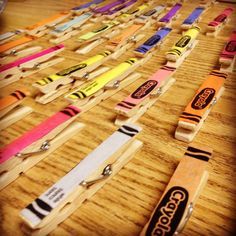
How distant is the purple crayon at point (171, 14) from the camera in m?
2.04

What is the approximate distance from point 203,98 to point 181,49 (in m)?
0.51

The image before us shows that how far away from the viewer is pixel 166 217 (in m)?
0.75

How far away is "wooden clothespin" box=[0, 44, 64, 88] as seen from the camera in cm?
154

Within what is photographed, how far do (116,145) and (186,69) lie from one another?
0.79m

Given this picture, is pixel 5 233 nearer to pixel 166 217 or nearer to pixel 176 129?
pixel 166 217

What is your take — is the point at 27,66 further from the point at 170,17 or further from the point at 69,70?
the point at 170,17

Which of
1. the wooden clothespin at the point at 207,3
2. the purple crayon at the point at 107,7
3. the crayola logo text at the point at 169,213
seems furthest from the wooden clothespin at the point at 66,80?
the wooden clothespin at the point at 207,3

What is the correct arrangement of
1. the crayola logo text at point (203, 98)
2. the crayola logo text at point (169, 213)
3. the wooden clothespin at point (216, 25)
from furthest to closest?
the wooden clothespin at point (216, 25) → the crayola logo text at point (203, 98) → the crayola logo text at point (169, 213)

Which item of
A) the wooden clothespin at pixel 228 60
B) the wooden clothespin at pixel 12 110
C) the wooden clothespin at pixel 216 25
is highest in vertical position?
the wooden clothespin at pixel 216 25

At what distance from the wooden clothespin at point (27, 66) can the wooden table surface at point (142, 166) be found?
38 mm

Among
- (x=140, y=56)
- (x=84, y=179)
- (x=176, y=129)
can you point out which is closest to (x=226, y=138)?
(x=176, y=129)

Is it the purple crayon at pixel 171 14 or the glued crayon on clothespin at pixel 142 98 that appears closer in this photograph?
the glued crayon on clothespin at pixel 142 98

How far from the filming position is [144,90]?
1246mm

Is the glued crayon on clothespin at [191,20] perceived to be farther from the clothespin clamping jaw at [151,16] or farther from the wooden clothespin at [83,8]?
the wooden clothespin at [83,8]
